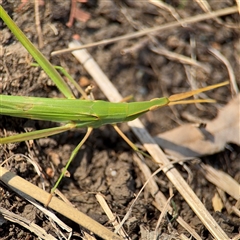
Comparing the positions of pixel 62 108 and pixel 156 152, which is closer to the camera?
pixel 62 108

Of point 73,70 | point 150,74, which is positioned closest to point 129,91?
point 150,74

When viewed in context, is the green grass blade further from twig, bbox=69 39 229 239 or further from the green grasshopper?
twig, bbox=69 39 229 239

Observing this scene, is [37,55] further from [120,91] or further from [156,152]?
[156,152]

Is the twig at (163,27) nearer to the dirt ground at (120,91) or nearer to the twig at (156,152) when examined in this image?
the dirt ground at (120,91)

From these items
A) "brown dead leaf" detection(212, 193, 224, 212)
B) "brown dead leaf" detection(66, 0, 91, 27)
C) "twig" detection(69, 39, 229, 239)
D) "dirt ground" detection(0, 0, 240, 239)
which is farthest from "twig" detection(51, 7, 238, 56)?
"brown dead leaf" detection(212, 193, 224, 212)

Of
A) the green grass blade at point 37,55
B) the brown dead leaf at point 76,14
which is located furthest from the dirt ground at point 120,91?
the green grass blade at point 37,55

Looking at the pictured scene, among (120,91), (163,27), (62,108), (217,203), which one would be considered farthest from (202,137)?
(62,108)
